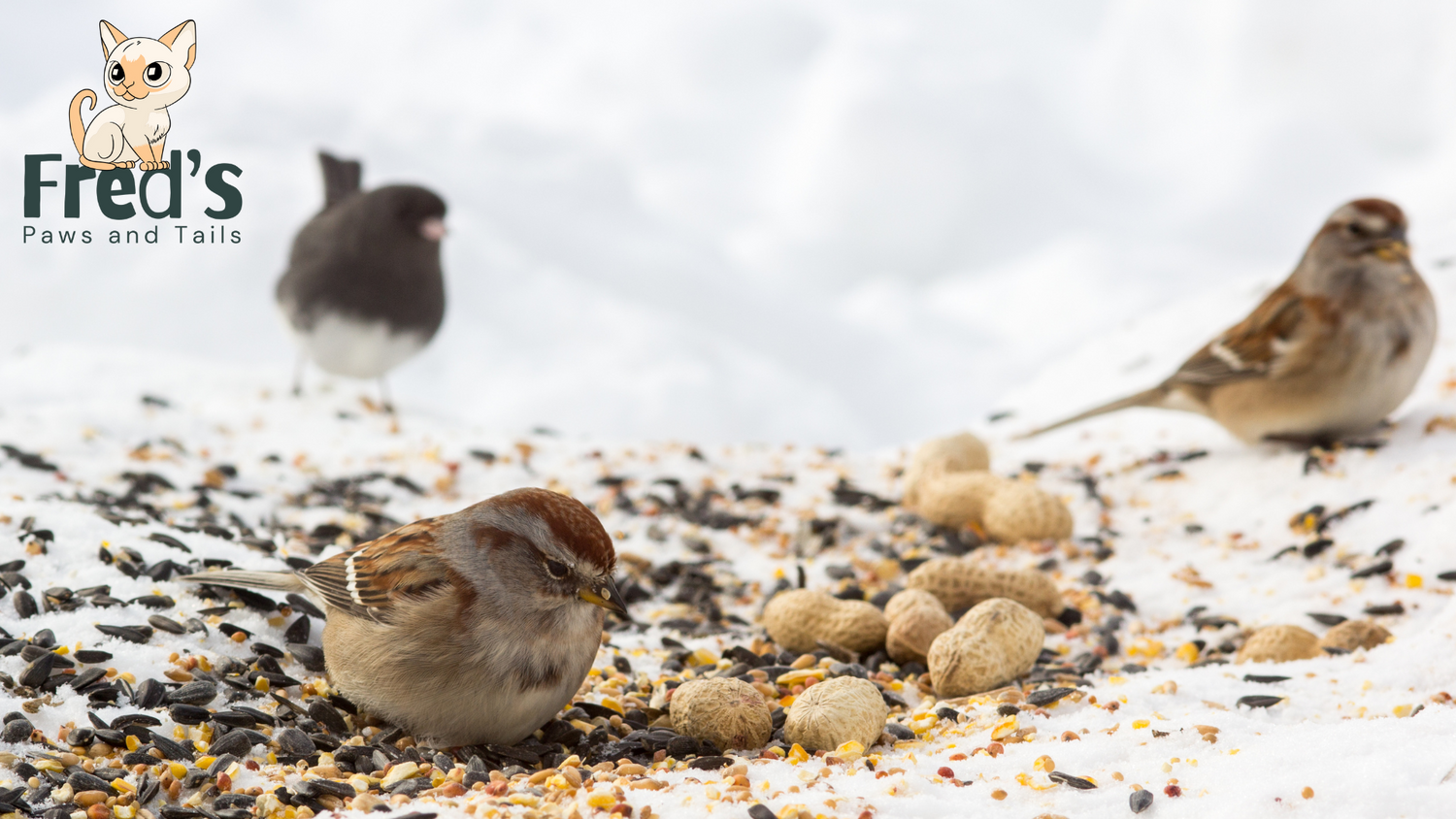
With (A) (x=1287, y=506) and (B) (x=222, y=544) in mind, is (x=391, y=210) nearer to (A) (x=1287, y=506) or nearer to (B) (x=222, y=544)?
(B) (x=222, y=544)

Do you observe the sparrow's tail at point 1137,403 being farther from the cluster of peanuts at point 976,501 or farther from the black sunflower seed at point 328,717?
the black sunflower seed at point 328,717

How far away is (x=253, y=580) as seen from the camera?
8.17 feet

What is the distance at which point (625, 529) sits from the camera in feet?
12.8

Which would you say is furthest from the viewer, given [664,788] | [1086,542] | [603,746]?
[1086,542]

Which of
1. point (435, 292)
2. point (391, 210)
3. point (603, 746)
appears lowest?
point (603, 746)

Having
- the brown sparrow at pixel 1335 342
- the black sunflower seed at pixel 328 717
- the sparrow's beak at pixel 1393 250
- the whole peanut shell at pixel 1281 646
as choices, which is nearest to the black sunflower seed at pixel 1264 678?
the whole peanut shell at pixel 1281 646

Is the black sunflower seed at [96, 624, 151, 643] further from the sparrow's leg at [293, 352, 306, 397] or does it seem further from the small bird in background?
the sparrow's leg at [293, 352, 306, 397]

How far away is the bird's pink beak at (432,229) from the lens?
17.1 feet

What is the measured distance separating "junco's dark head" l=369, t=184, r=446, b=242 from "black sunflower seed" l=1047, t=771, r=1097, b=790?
4084 millimetres

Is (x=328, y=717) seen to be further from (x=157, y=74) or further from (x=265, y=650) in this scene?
(x=157, y=74)

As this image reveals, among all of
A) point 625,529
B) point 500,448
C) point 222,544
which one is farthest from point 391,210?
point 222,544

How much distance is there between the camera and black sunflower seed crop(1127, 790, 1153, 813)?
5.80ft

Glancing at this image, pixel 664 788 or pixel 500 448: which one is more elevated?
pixel 500 448

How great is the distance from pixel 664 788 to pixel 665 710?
0.54 meters
